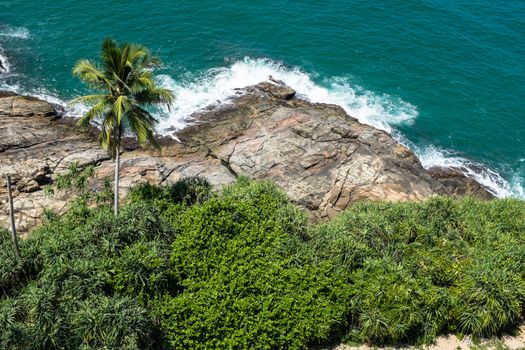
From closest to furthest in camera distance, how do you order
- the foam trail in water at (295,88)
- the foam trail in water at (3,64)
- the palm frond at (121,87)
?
the palm frond at (121,87), the foam trail in water at (295,88), the foam trail in water at (3,64)

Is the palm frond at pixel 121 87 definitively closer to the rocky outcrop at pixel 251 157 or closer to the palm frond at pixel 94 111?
the palm frond at pixel 94 111

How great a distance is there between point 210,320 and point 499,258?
17.2m

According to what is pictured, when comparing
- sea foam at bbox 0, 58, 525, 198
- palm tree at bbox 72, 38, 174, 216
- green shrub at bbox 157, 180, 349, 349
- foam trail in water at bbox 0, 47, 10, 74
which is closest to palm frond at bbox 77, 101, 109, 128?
palm tree at bbox 72, 38, 174, 216

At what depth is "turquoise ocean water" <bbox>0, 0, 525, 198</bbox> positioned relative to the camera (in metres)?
49.6

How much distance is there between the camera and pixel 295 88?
5200 cm

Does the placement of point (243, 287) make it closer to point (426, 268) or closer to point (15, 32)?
point (426, 268)

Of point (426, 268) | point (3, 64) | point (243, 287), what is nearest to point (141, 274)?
point (243, 287)

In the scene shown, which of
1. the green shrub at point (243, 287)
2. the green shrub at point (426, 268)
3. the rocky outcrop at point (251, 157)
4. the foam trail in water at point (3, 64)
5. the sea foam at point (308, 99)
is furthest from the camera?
the foam trail in water at point (3, 64)

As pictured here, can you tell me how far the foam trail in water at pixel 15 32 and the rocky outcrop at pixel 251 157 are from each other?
13.3 metres

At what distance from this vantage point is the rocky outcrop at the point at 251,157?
122 feet

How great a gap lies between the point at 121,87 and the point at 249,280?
45.2ft

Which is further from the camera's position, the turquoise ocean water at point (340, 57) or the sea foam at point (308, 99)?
A: the turquoise ocean water at point (340, 57)

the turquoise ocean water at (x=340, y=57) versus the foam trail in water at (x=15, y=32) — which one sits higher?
the foam trail in water at (x=15, y=32)

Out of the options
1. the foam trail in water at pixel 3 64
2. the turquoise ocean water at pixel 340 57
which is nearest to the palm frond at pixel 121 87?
the turquoise ocean water at pixel 340 57
